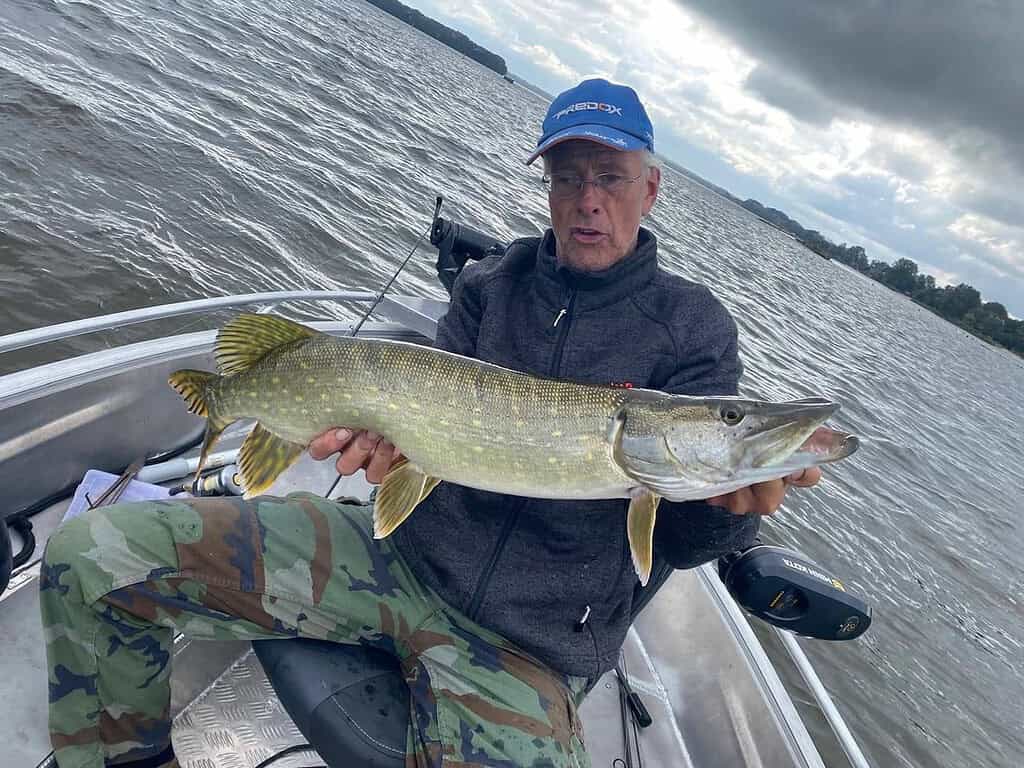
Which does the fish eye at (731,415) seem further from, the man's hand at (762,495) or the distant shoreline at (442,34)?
the distant shoreline at (442,34)

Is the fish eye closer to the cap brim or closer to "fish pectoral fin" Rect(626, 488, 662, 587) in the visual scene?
"fish pectoral fin" Rect(626, 488, 662, 587)

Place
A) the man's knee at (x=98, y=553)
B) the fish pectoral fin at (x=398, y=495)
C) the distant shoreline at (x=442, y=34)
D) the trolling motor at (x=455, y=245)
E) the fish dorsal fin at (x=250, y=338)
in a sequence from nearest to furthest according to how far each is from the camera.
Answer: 1. the man's knee at (x=98, y=553)
2. the fish pectoral fin at (x=398, y=495)
3. the fish dorsal fin at (x=250, y=338)
4. the trolling motor at (x=455, y=245)
5. the distant shoreline at (x=442, y=34)

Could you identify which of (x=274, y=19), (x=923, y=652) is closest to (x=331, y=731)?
(x=923, y=652)

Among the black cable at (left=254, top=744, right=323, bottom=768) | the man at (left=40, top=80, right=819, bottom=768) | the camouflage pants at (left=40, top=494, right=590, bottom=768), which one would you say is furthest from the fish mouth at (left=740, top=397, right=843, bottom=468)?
the black cable at (left=254, top=744, right=323, bottom=768)

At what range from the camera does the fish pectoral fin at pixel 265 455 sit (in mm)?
2236

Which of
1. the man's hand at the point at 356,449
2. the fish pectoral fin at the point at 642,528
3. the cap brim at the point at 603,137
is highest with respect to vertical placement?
the cap brim at the point at 603,137

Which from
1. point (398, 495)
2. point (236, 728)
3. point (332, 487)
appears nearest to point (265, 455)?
point (398, 495)

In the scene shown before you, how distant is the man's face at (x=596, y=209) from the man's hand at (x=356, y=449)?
1.00 metres

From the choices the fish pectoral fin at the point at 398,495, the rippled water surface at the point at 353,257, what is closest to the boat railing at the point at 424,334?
the fish pectoral fin at the point at 398,495

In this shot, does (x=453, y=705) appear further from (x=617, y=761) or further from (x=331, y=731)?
(x=617, y=761)

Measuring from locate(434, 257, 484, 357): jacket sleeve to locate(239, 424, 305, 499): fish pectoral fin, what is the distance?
73 centimetres

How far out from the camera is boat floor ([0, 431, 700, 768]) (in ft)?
6.68

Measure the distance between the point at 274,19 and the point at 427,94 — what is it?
757cm

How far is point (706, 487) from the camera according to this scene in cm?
196
